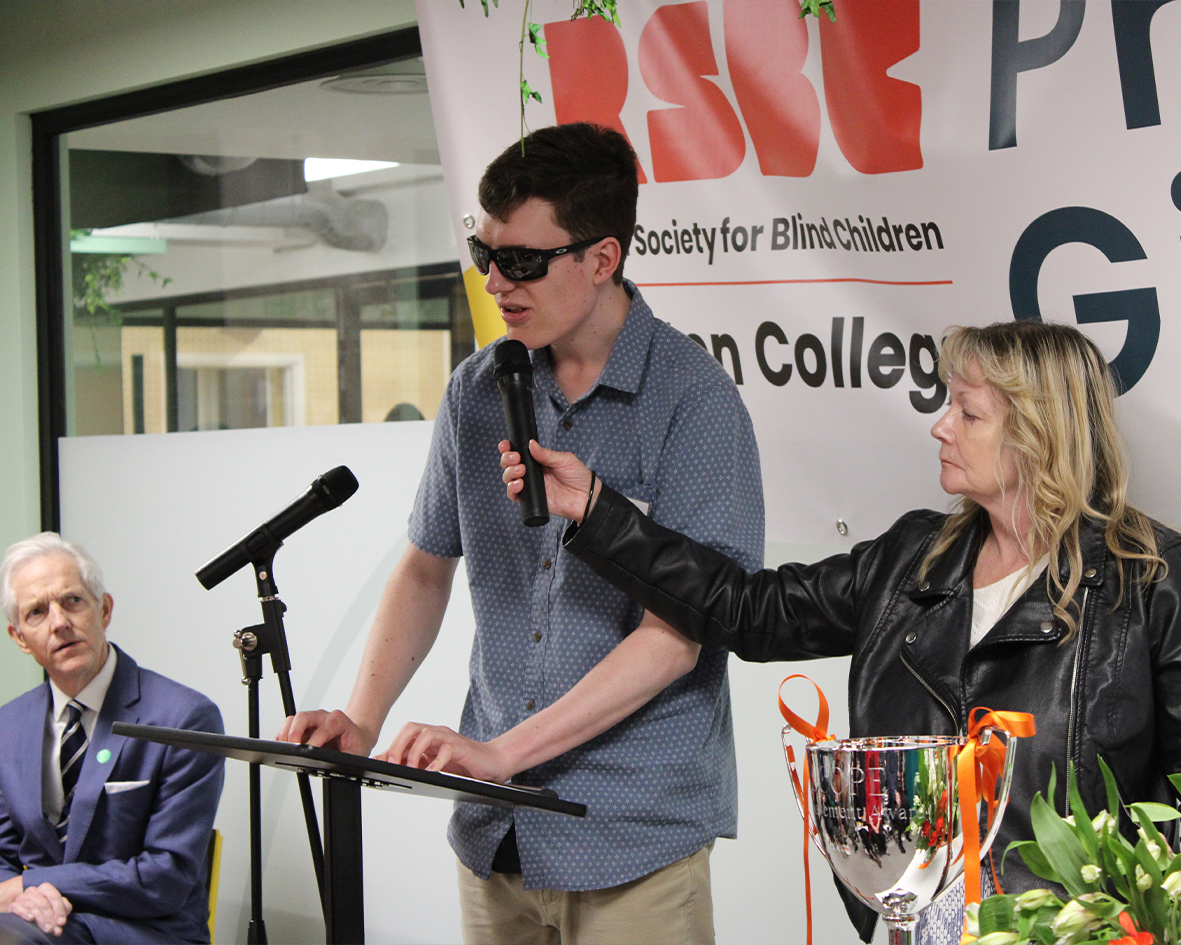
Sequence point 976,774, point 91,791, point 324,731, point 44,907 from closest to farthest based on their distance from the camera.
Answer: point 976,774, point 324,731, point 44,907, point 91,791

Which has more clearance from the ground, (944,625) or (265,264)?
(265,264)

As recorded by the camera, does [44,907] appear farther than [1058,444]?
Yes

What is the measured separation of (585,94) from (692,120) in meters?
0.26

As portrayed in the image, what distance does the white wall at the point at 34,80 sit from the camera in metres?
3.49

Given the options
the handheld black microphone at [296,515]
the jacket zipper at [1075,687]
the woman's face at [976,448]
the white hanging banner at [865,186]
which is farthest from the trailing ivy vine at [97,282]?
the jacket zipper at [1075,687]

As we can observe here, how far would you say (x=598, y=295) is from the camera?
5.74 ft

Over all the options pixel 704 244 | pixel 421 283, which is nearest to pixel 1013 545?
pixel 704 244

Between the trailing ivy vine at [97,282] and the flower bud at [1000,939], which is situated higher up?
the trailing ivy vine at [97,282]

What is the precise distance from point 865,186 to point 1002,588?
0.84m

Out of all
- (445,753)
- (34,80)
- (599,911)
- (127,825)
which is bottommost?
(127,825)

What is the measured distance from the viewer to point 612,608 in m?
1.72

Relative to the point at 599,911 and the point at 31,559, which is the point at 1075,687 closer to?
the point at 599,911

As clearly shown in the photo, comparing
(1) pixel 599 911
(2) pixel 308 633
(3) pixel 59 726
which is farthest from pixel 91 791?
(1) pixel 599 911

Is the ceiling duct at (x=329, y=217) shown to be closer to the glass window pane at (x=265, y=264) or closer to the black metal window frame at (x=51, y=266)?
the glass window pane at (x=265, y=264)
